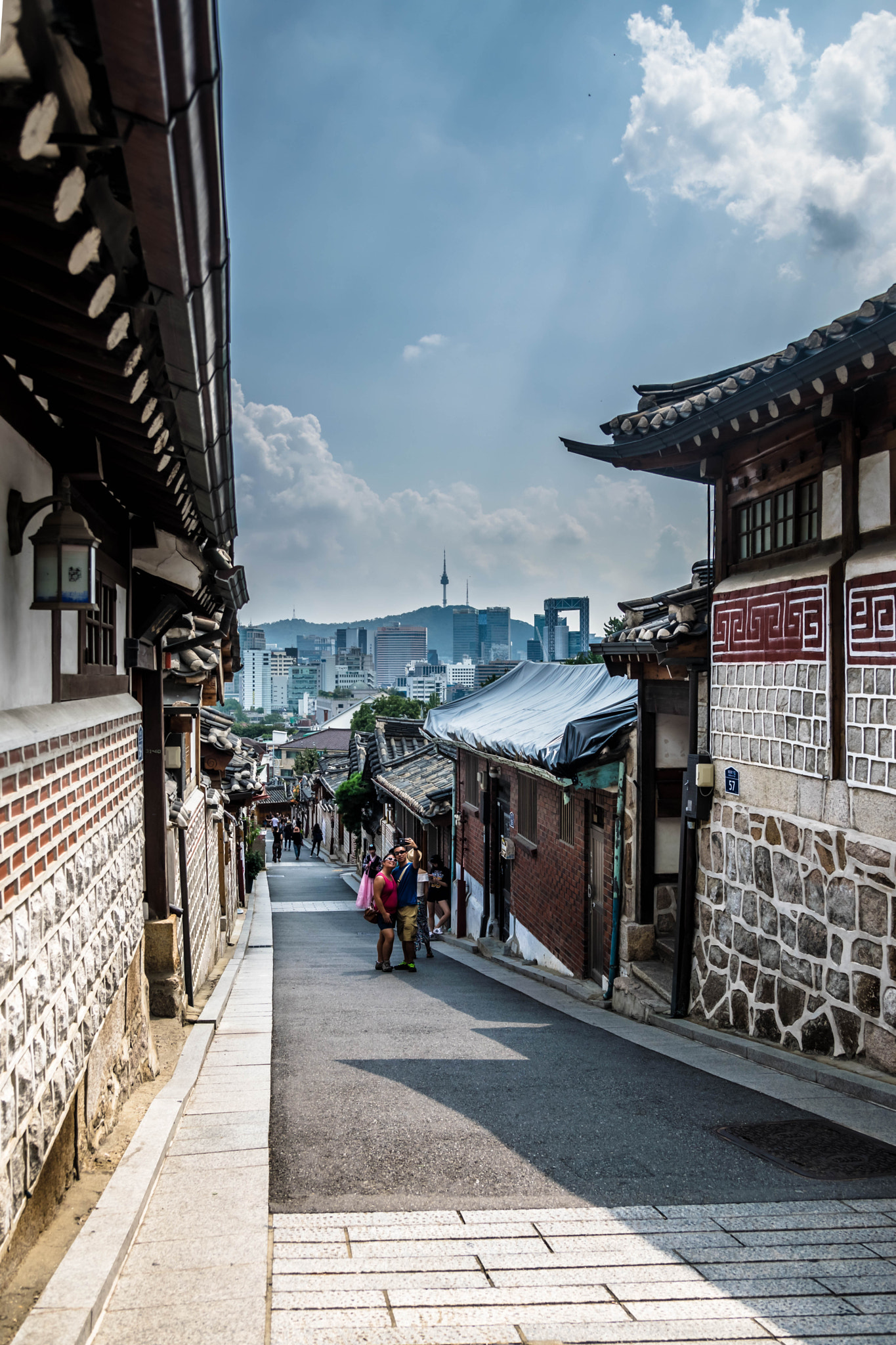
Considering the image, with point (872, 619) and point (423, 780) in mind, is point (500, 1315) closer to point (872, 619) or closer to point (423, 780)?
point (872, 619)

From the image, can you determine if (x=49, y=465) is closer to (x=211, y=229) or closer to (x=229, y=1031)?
(x=211, y=229)

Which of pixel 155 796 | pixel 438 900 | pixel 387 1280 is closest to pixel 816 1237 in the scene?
pixel 387 1280

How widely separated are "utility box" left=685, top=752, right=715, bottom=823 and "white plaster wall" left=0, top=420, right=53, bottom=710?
6.28m

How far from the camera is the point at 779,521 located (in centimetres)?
797

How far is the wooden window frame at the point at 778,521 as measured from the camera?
749 cm

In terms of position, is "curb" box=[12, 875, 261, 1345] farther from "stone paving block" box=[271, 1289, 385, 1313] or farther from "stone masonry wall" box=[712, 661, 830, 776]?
"stone masonry wall" box=[712, 661, 830, 776]

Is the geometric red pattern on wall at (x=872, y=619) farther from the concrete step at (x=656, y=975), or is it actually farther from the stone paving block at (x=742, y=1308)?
the concrete step at (x=656, y=975)

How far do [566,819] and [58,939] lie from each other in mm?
9583

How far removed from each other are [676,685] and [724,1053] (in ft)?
13.8

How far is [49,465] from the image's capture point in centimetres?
429

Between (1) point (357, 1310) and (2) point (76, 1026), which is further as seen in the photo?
(2) point (76, 1026)

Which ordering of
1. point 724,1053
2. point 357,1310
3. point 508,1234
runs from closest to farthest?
point 357,1310 → point 508,1234 → point 724,1053

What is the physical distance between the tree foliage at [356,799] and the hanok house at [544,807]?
13.9 meters

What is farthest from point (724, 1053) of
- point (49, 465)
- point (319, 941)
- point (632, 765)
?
point (319, 941)
